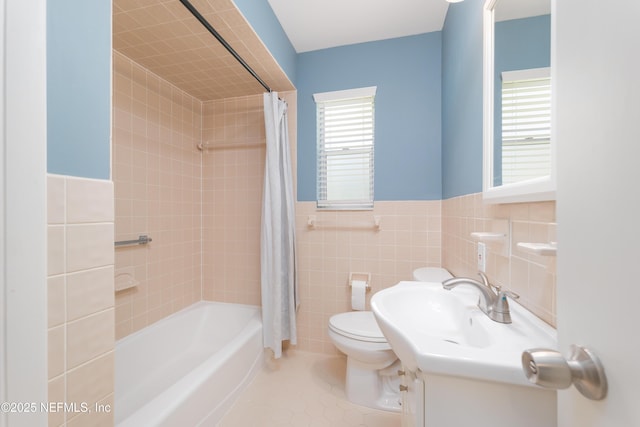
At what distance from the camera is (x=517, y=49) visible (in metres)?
0.79

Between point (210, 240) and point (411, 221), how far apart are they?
5.71 ft

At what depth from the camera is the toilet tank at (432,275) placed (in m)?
1.45

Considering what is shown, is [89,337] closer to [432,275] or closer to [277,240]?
[277,240]

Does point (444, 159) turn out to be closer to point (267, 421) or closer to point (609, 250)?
point (609, 250)

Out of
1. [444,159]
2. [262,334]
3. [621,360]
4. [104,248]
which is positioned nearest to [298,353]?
[262,334]

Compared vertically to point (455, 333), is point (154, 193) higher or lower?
higher

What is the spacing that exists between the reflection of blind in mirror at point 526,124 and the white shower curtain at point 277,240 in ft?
4.46

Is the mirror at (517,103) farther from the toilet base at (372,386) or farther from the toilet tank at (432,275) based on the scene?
the toilet base at (372,386)

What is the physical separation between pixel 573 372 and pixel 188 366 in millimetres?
2077

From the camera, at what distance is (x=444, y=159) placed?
1.71 metres

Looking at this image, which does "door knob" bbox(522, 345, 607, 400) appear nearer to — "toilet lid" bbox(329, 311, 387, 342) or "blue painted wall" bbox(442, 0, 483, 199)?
"blue painted wall" bbox(442, 0, 483, 199)

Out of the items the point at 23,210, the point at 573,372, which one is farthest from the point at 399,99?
the point at 23,210

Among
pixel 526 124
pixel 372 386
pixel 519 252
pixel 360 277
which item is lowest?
pixel 372 386

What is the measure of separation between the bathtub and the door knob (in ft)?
4.21
